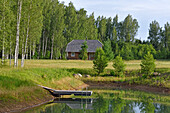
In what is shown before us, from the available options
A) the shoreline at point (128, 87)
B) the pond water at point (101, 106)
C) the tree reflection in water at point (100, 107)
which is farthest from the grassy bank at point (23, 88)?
the shoreline at point (128, 87)

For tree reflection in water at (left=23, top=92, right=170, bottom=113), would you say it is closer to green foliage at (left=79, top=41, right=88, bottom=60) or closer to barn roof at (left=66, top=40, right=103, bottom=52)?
green foliage at (left=79, top=41, right=88, bottom=60)

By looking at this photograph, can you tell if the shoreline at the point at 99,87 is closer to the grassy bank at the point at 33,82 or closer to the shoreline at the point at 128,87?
the shoreline at the point at 128,87

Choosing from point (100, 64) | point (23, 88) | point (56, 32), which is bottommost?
point (23, 88)

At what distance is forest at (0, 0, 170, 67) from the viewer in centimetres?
3734

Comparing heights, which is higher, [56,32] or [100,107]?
[56,32]

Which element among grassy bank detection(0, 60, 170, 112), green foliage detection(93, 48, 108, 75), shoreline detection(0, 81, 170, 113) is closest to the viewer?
shoreline detection(0, 81, 170, 113)

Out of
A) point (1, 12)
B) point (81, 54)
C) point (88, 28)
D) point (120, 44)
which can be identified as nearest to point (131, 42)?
point (120, 44)

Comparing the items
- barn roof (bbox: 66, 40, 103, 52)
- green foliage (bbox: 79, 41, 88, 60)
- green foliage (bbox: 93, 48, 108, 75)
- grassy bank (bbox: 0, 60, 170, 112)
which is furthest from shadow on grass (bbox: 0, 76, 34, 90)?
barn roof (bbox: 66, 40, 103, 52)

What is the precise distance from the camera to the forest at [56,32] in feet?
123

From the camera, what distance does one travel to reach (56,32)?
7431 cm

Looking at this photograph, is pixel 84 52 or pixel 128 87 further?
pixel 84 52

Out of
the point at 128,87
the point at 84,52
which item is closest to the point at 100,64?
the point at 128,87

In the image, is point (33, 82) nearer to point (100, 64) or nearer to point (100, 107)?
point (100, 107)

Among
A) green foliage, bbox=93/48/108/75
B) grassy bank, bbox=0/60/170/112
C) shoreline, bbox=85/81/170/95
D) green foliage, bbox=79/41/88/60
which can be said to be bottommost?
shoreline, bbox=85/81/170/95
